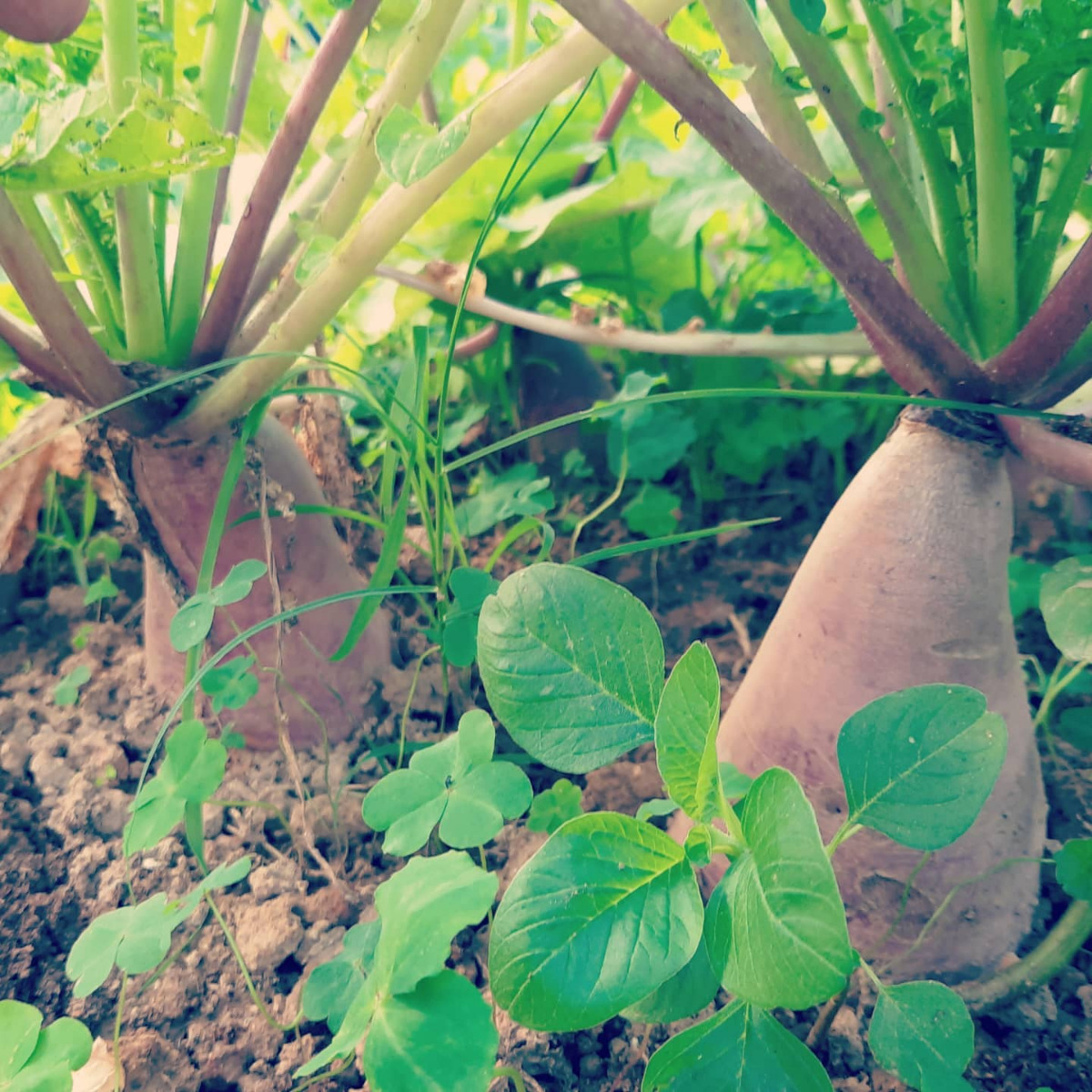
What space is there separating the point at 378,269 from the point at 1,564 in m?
0.52

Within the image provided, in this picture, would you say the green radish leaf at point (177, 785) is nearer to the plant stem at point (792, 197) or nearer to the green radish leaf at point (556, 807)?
the green radish leaf at point (556, 807)

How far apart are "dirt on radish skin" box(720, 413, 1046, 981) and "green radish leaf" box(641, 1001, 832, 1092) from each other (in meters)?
0.25

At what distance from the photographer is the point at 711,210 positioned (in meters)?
0.96

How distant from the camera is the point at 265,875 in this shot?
70 cm

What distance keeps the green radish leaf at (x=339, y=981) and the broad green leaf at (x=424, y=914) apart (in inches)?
2.4

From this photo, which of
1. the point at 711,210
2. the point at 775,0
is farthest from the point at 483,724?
the point at 711,210

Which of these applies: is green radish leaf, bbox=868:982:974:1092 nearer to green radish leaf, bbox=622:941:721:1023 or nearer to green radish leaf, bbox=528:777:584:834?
green radish leaf, bbox=622:941:721:1023

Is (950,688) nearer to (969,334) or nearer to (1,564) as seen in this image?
(969,334)

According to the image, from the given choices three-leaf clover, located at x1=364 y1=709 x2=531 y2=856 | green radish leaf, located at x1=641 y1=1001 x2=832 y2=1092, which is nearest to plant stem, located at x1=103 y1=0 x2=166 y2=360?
three-leaf clover, located at x1=364 y1=709 x2=531 y2=856

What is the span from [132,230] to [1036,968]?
0.96 meters

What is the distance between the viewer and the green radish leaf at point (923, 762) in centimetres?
42

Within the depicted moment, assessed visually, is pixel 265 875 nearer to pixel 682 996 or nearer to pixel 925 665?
pixel 682 996

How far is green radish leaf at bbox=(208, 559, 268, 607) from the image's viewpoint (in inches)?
26.7

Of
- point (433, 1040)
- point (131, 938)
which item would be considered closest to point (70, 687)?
point (131, 938)
